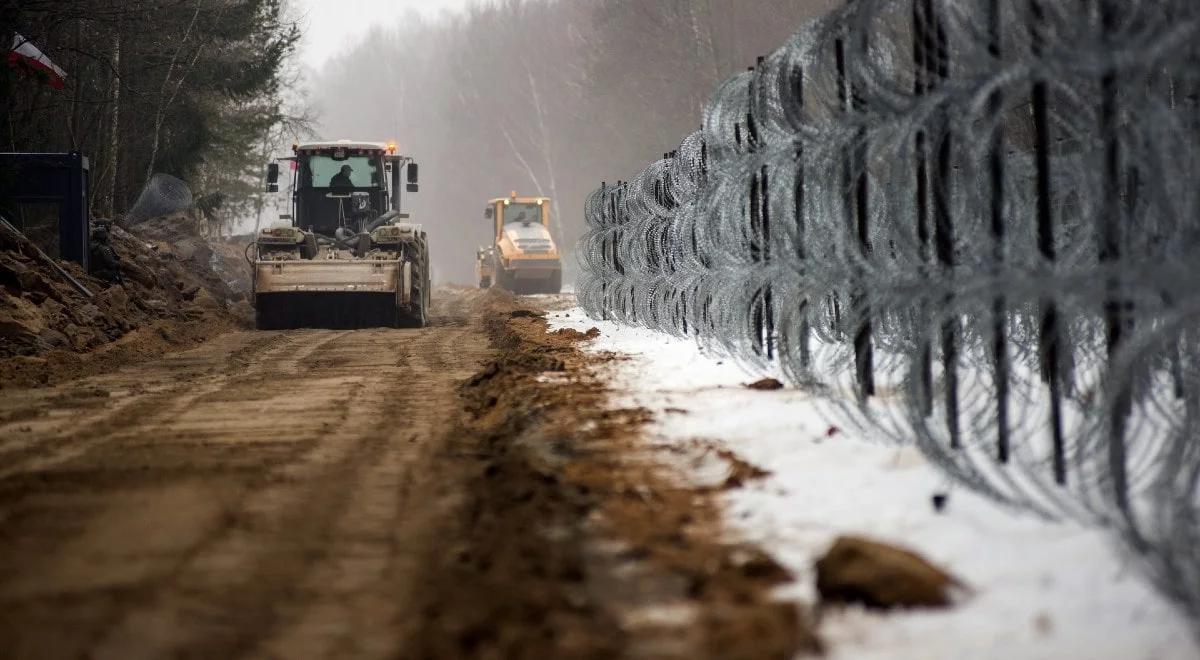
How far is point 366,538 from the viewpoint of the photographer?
4539 millimetres

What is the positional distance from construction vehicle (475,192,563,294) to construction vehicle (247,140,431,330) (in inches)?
483

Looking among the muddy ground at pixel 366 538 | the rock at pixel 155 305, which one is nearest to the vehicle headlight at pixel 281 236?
the rock at pixel 155 305

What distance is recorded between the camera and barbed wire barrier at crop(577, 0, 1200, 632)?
3662 millimetres

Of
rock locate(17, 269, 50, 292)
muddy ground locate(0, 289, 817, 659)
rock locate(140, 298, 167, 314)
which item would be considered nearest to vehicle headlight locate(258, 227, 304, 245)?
rock locate(140, 298, 167, 314)

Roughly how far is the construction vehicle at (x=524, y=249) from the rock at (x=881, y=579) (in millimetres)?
28724

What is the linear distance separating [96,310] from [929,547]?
12797 mm

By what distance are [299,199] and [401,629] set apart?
16829 mm

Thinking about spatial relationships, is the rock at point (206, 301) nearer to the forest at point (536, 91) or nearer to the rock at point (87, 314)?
the rock at point (87, 314)

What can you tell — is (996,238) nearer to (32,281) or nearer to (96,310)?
(32,281)

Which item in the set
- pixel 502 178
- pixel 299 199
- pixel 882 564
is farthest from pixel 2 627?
pixel 502 178

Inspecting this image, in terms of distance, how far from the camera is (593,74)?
48625 millimetres

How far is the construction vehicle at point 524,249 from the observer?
3222 cm

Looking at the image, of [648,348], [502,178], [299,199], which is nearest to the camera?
[648,348]

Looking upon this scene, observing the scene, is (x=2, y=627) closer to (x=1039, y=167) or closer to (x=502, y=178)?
(x=1039, y=167)
